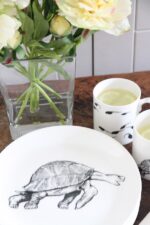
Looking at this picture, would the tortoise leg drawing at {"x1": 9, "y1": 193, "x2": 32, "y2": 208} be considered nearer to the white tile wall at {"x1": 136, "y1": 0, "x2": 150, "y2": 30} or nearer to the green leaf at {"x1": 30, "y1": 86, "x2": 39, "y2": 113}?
the green leaf at {"x1": 30, "y1": 86, "x2": 39, "y2": 113}

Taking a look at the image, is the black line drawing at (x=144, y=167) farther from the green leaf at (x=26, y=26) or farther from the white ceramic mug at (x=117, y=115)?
the green leaf at (x=26, y=26)

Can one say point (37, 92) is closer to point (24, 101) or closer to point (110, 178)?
point (24, 101)

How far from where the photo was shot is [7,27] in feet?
1.27

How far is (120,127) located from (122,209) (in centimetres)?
12

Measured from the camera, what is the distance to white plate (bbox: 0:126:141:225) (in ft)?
1.40

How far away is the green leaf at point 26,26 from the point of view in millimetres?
410

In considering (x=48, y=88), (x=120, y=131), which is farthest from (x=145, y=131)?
(x=48, y=88)

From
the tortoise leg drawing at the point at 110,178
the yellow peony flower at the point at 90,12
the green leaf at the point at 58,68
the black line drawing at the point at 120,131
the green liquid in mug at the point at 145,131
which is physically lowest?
the tortoise leg drawing at the point at 110,178

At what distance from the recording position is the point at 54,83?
53 cm

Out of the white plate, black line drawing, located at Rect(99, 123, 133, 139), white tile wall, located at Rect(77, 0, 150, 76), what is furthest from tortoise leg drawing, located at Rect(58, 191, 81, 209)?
white tile wall, located at Rect(77, 0, 150, 76)

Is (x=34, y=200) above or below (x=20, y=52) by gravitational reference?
below

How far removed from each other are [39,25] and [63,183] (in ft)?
0.61

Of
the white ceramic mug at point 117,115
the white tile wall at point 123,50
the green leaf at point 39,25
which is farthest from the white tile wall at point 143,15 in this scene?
the green leaf at point 39,25

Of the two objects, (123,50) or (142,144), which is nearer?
(142,144)
